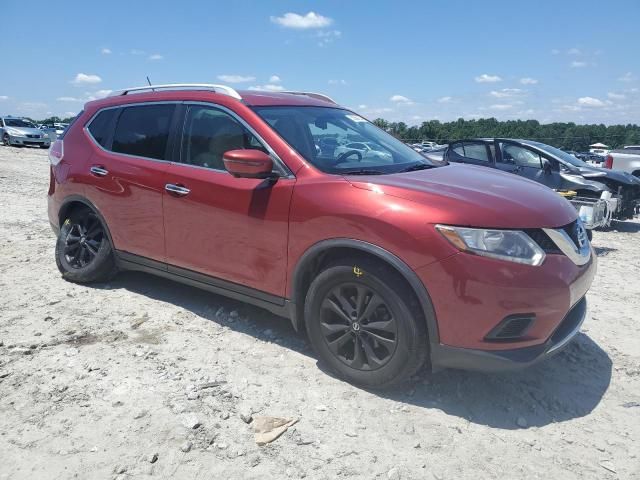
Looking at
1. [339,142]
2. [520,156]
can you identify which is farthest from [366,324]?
[520,156]

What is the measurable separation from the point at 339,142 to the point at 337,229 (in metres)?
1.00

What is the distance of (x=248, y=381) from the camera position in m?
3.29

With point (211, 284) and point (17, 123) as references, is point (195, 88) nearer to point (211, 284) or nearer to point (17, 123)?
point (211, 284)

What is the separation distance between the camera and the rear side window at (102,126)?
184 inches

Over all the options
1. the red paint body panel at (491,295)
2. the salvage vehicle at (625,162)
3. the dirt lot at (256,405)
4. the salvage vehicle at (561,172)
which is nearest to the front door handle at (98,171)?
the dirt lot at (256,405)

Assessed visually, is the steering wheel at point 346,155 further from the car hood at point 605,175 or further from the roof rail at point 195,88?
the car hood at point 605,175

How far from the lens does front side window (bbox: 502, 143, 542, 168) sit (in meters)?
9.46

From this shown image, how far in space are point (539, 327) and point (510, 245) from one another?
1.58 feet

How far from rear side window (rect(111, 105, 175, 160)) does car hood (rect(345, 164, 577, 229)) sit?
1.78m

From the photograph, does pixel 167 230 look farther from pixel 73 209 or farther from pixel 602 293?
pixel 602 293

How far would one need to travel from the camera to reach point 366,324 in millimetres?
3100

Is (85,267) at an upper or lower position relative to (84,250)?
lower

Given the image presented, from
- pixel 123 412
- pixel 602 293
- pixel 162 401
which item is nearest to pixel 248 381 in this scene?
pixel 162 401

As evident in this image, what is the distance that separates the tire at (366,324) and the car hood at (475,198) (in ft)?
1.47
